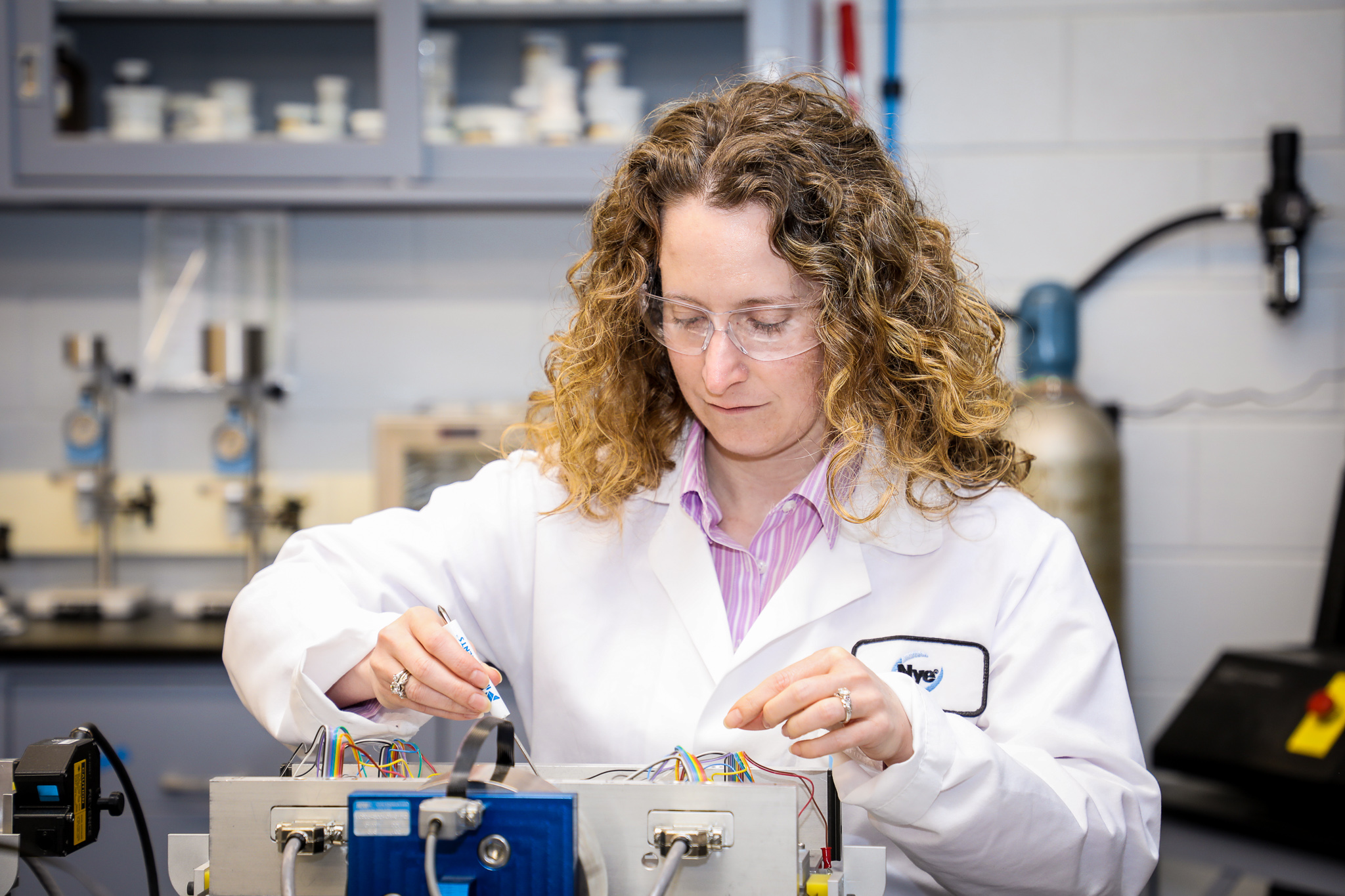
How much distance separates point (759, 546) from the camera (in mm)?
1127

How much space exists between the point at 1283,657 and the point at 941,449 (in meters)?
0.80

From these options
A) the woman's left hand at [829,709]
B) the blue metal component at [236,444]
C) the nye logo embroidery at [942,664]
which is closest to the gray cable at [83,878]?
the woman's left hand at [829,709]

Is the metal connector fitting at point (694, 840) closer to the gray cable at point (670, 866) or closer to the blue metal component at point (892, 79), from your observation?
the gray cable at point (670, 866)

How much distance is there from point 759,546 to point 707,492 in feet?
0.29

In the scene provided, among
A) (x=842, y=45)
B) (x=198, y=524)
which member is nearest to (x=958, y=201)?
(x=842, y=45)

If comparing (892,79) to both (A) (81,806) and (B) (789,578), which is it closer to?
(B) (789,578)

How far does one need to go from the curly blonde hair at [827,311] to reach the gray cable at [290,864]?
55 cm

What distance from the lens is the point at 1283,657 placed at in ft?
4.97

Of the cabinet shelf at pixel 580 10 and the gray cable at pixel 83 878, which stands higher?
the cabinet shelf at pixel 580 10

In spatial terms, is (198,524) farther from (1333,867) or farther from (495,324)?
(1333,867)

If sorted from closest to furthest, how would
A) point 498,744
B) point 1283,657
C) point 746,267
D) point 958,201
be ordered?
1. point 498,744
2. point 746,267
3. point 1283,657
4. point 958,201

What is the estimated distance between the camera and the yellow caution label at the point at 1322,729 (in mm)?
1348

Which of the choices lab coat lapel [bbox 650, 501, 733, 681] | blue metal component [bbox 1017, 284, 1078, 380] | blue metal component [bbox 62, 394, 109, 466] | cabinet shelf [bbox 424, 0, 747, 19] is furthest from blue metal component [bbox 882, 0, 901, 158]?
blue metal component [bbox 62, 394, 109, 466]

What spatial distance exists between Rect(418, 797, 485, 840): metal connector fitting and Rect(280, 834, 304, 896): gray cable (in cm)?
10
